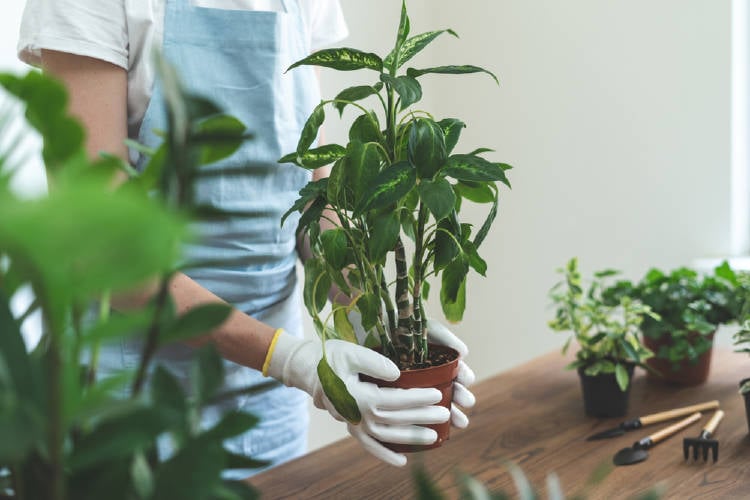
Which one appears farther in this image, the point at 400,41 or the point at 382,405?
the point at 382,405

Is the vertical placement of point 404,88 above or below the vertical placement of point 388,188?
above

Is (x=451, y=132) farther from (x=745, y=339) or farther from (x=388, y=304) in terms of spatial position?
(x=745, y=339)

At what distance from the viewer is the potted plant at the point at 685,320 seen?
4.71ft

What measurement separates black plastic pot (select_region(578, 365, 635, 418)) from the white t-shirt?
0.93m

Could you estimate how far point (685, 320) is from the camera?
4.68 ft

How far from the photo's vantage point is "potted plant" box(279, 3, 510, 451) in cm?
86

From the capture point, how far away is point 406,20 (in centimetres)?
97

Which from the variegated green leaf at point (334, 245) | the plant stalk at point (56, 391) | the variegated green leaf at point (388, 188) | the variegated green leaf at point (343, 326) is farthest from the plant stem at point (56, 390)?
the variegated green leaf at point (343, 326)

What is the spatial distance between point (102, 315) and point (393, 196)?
19.9 inches

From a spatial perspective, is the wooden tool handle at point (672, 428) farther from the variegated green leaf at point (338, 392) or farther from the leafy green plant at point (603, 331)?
the variegated green leaf at point (338, 392)

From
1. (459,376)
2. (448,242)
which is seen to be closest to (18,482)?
(448,242)

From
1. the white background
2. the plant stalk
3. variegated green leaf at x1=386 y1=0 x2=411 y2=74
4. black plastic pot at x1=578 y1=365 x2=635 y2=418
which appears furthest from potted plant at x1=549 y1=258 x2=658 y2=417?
the white background

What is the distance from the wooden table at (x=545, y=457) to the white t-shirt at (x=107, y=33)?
0.69m

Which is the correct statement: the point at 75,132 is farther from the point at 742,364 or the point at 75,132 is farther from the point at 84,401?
the point at 742,364
